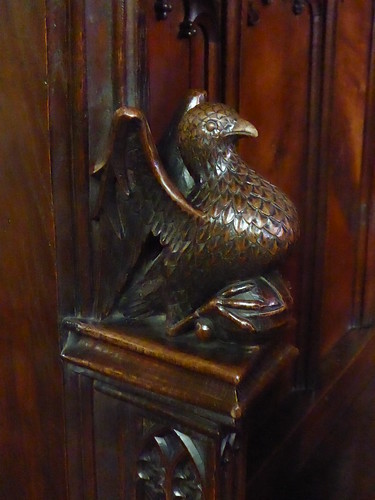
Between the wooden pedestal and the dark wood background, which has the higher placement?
the dark wood background

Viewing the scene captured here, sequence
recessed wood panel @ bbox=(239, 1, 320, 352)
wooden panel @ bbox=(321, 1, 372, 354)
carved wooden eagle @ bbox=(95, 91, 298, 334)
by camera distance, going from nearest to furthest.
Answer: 1. carved wooden eagle @ bbox=(95, 91, 298, 334)
2. recessed wood panel @ bbox=(239, 1, 320, 352)
3. wooden panel @ bbox=(321, 1, 372, 354)

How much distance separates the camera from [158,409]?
2.14 feet

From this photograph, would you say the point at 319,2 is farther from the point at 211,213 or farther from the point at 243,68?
the point at 211,213

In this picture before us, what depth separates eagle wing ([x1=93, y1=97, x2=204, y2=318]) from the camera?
0.61 metres

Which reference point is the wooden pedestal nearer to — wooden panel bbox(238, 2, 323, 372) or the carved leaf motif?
the carved leaf motif

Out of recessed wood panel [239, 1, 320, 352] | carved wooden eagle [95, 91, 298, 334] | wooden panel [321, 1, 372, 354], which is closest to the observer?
carved wooden eagle [95, 91, 298, 334]

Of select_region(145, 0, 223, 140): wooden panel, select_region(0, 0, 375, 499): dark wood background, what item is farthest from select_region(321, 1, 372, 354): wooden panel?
select_region(145, 0, 223, 140): wooden panel

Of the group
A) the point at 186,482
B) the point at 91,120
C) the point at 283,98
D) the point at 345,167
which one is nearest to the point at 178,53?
the point at 91,120

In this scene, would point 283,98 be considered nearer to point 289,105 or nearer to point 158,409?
point 289,105

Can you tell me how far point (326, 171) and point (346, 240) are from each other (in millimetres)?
225

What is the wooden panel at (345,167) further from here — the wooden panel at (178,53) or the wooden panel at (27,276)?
the wooden panel at (27,276)

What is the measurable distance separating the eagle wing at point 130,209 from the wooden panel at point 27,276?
0.06 metres

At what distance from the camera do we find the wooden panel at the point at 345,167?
3.65 feet

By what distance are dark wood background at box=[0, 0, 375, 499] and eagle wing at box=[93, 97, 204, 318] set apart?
0.02 m
